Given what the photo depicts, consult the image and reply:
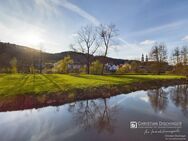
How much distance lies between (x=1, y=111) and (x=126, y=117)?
32.0 feet

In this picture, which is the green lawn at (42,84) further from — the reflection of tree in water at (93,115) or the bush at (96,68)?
the bush at (96,68)

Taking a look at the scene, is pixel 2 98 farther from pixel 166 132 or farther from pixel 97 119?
pixel 166 132

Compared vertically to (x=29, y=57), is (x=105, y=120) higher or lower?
lower

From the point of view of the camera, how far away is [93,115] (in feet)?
43.6

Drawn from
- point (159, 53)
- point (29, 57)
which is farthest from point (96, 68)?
point (29, 57)

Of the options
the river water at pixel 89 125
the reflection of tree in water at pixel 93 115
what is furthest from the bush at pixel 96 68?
the river water at pixel 89 125

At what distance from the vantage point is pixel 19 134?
30.3 ft

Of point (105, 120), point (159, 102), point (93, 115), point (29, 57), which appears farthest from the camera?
point (29, 57)

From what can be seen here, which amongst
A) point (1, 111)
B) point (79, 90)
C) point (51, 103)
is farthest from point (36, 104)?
point (79, 90)

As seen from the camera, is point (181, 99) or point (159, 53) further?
point (159, 53)

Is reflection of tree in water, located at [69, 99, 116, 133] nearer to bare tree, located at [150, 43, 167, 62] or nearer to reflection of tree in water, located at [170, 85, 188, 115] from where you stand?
reflection of tree in water, located at [170, 85, 188, 115]

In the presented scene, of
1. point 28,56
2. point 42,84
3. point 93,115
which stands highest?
point 28,56

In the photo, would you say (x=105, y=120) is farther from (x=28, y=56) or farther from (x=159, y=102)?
(x=28, y=56)

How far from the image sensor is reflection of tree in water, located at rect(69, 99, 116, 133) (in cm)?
1064
